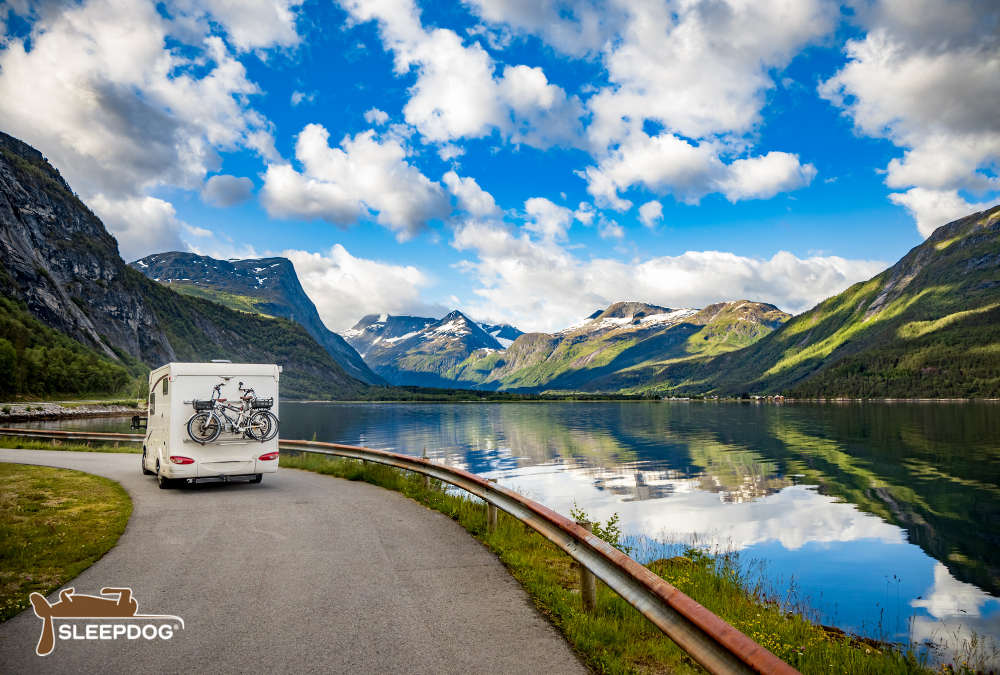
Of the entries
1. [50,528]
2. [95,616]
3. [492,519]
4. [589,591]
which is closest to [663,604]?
[589,591]

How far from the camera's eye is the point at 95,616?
7043 millimetres

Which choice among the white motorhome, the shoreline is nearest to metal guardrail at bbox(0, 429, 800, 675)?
the white motorhome

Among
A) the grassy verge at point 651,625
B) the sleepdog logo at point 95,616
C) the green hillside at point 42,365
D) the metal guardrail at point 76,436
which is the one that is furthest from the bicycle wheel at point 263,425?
the green hillside at point 42,365

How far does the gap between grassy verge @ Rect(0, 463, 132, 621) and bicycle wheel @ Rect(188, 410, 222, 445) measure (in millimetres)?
2365

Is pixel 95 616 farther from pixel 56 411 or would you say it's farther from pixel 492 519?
pixel 56 411

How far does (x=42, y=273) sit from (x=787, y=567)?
194 metres

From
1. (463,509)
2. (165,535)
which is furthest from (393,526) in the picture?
(165,535)

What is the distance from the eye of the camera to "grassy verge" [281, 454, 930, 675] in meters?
6.27

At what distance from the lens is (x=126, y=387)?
134m

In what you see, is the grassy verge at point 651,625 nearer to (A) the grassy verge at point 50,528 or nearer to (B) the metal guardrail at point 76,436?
(A) the grassy verge at point 50,528

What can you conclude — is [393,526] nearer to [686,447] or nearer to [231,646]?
[231,646]

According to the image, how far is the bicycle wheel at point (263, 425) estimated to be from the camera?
17.8 metres

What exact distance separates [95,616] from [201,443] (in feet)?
35.8

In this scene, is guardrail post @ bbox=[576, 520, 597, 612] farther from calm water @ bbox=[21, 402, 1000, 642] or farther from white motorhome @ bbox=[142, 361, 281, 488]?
white motorhome @ bbox=[142, 361, 281, 488]
